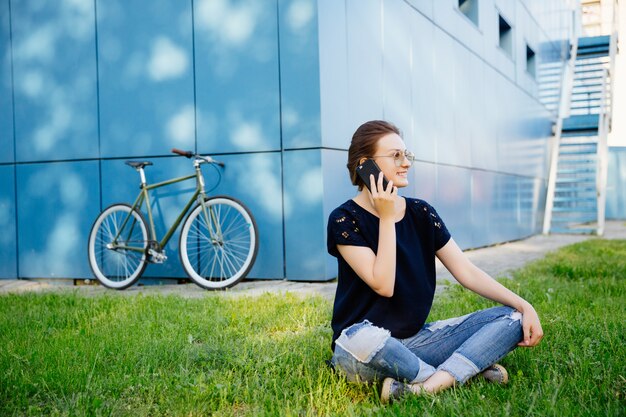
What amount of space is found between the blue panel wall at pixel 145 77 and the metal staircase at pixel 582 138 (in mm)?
10631

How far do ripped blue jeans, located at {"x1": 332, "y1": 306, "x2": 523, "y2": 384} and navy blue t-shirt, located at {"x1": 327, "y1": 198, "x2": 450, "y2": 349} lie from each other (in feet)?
0.37

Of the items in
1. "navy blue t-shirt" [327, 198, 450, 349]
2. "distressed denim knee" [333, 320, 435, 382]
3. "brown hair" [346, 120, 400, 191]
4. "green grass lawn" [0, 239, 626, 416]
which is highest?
"brown hair" [346, 120, 400, 191]

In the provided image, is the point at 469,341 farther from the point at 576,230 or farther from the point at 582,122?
the point at 582,122

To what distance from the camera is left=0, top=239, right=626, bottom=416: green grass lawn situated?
7.79 ft

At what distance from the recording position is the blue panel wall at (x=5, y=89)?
23.3ft

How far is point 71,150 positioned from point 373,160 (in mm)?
5084

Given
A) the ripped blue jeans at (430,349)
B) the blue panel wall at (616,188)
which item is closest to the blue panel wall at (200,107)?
the ripped blue jeans at (430,349)

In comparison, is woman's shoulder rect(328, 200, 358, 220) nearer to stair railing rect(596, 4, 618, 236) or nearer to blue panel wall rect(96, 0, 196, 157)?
blue panel wall rect(96, 0, 196, 157)

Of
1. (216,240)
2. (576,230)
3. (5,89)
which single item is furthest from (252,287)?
(576,230)

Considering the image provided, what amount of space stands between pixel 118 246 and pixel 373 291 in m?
3.99

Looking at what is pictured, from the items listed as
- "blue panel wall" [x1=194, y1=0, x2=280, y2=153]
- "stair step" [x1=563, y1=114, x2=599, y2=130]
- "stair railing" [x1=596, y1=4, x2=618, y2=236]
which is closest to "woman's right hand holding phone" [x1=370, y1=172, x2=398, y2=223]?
"blue panel wall" [x1=194, y1=0, x2=280, y2=153]

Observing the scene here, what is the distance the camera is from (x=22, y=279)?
23.1ft

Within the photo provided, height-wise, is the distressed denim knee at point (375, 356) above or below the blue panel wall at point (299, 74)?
below

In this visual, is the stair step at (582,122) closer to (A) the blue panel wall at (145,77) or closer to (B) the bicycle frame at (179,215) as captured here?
(A) the blue panel wall at (145,77)
